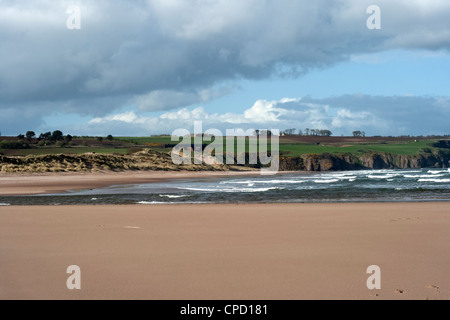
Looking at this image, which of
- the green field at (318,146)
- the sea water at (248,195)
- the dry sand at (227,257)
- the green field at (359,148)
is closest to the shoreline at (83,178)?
the sea water at (248,195)

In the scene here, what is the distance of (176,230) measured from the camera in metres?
11.0

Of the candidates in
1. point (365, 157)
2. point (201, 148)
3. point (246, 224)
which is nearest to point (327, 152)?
point (365, 157)

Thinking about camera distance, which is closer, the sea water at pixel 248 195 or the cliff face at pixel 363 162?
the sea water at pixel 248 195

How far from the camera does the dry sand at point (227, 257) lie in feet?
19.1

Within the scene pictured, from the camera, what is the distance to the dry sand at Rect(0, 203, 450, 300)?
5.83 metres

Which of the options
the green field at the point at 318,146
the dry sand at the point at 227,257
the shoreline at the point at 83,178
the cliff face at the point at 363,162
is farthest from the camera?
the cliff face at the point at 363,162

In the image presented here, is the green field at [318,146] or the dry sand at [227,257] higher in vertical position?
the green field at [318,146]

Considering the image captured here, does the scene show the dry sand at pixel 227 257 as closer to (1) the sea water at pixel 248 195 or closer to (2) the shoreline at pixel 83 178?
(1) the sea water at pixel 248 195

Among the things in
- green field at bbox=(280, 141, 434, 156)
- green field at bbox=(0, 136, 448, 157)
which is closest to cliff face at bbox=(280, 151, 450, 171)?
green field at bbox=(0, 136, 448, 157)

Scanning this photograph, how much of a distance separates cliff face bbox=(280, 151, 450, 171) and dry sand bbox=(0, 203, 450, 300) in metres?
89.5

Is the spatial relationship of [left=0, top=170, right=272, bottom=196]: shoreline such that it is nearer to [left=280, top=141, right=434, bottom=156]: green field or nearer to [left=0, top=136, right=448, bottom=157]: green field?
[left=0, top=136, right=448, bottom=157]: green field

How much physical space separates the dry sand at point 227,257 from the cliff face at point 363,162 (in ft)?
294

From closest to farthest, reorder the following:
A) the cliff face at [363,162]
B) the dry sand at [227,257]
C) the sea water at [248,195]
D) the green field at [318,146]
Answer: the dry sand at [227,257], the sea water at [248,195], the green field at [318,146], the cliff face at [363,162]
